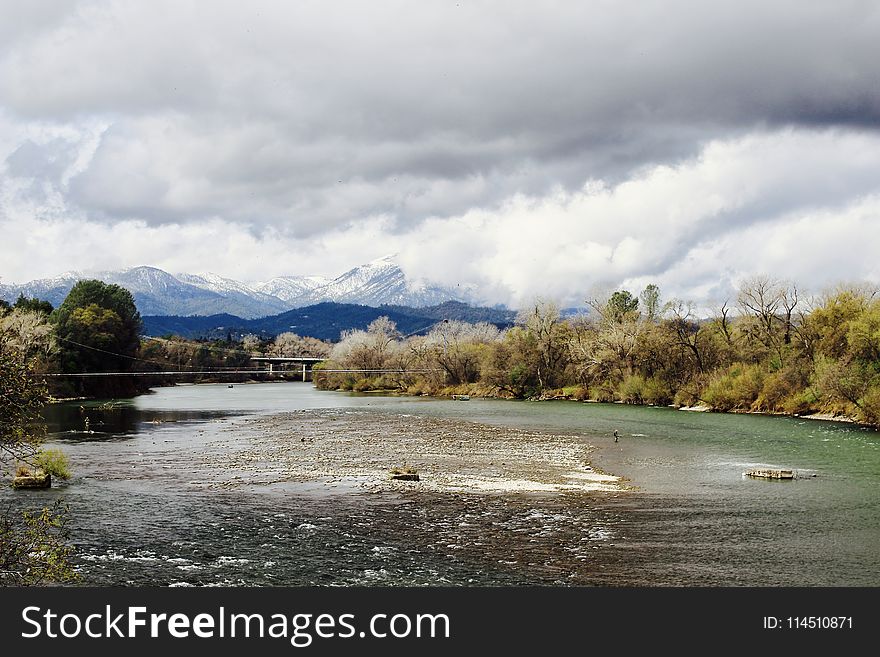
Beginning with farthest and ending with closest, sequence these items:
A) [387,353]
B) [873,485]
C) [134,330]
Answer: [387,353] < [134,330] < [873,485]

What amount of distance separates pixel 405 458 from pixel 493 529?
66.5 ft

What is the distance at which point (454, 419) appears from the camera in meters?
77.4

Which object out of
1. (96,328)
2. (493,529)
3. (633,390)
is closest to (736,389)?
(633,390)

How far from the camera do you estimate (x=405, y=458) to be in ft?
149

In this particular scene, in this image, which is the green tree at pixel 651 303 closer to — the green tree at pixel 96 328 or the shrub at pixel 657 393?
the shrub at pixel 657 393

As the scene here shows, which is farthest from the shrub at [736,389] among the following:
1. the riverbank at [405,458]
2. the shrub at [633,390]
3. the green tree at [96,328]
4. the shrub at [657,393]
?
the green tree at [96,328]

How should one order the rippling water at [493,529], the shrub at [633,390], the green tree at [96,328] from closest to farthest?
the rippling water at [493,529]
the shrub at [633,390]
the green tree at [96,328]

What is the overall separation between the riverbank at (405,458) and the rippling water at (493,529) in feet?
6.38

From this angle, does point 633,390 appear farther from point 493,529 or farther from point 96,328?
point 96,328

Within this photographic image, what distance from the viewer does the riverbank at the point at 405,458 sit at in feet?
116
